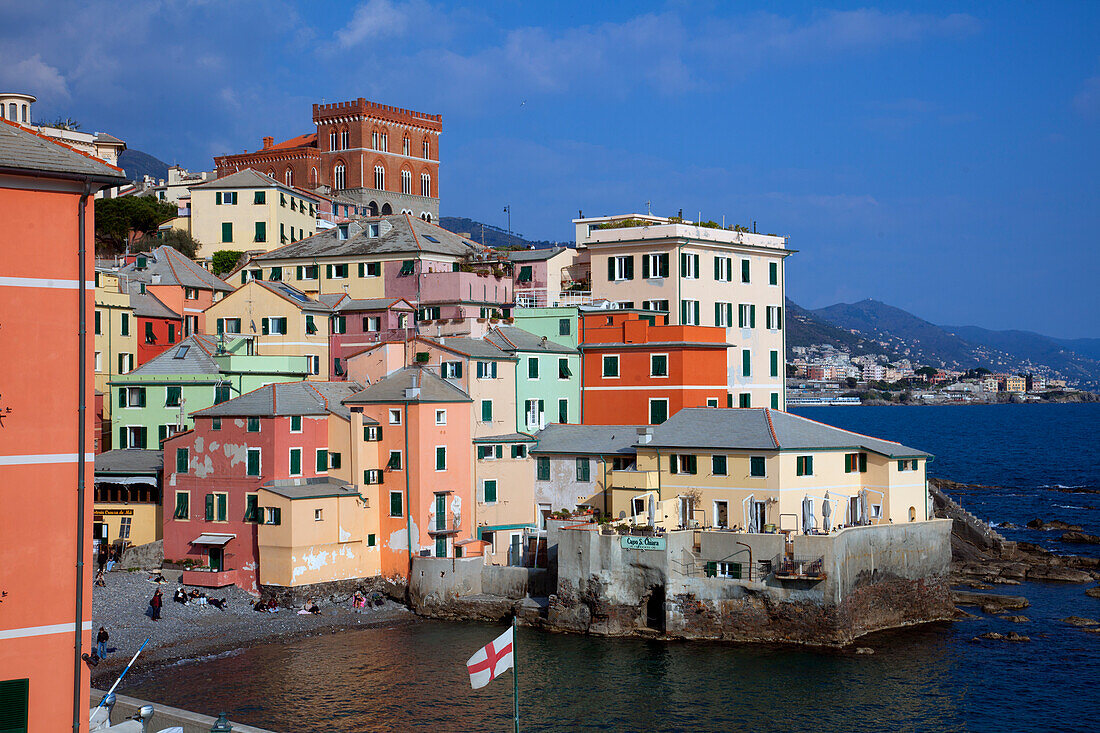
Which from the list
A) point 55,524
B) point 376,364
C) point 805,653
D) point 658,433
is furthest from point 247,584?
point 55,524

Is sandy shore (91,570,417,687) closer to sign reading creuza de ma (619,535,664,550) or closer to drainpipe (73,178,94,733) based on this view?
sign reading creuza de ma (619,535,664,550)

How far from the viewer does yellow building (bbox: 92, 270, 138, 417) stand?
7262 cm

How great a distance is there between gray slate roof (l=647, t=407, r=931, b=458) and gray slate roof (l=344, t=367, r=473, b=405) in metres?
11.3

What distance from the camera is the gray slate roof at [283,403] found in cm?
6169

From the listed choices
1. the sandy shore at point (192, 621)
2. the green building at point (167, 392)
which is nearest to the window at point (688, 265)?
the green building at point (167, 392)

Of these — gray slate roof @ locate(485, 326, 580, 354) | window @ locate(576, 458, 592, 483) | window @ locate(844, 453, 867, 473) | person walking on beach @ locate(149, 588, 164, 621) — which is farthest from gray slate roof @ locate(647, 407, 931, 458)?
person walking on beach @ locate(149, 588, 164, 621)

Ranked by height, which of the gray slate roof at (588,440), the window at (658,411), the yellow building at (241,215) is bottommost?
the gray slate roof at (588,440)

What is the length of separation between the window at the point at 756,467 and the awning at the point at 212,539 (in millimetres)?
27172

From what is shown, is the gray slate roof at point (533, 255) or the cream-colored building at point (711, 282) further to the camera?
the gray slate roof at point (533, 255)

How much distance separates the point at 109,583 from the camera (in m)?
59.8

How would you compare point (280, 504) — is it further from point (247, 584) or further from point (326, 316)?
point (326, 316)

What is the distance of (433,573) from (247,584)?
9.77 metres

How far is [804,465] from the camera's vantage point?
58.3 meters

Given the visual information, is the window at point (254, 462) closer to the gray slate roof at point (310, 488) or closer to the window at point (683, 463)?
the gray slate roof at point (310, 488)
